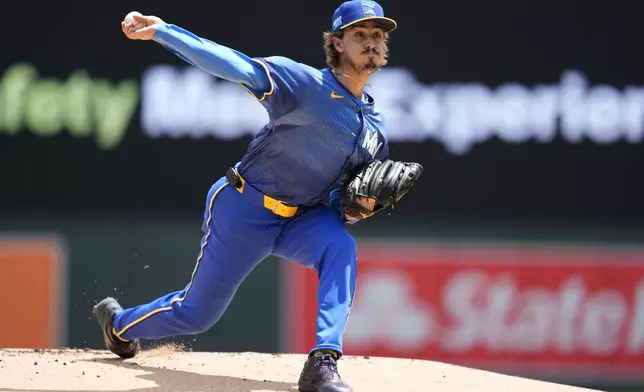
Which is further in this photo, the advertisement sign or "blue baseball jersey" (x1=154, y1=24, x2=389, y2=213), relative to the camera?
the advertisement sign

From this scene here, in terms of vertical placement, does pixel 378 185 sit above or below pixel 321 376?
above

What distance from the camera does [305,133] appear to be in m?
4.46

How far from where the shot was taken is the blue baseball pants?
447cm

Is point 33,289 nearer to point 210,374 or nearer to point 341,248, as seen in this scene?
point 210,374

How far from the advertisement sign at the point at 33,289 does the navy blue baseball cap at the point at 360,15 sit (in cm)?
365

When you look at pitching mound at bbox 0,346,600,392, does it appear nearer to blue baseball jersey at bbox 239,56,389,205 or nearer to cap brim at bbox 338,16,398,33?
blue baseball jersey at bbox 239,56,389,205

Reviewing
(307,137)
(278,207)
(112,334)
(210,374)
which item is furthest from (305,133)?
(112,334)

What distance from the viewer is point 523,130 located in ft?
26.0

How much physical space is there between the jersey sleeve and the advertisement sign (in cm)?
358

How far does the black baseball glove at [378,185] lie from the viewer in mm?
4422

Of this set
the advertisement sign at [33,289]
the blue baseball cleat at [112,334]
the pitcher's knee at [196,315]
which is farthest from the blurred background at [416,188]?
the pitcher's knee at [196,315]

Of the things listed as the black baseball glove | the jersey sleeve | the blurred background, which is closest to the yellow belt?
the black baseball glove

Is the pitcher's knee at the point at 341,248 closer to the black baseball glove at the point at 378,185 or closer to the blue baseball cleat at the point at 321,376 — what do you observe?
the black baseball glove at the point at 378,185

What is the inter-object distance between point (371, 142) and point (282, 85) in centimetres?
50
